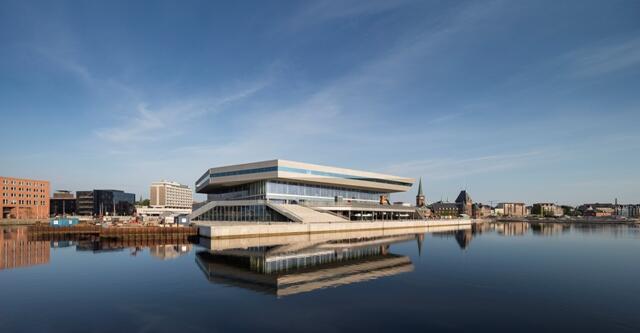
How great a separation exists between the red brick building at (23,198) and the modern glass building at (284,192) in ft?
254

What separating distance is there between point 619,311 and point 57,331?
28788 millimetres

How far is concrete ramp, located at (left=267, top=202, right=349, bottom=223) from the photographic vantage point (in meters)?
74.9

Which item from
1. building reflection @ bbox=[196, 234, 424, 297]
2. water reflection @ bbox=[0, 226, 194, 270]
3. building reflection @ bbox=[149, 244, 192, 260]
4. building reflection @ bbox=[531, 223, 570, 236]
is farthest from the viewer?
building reflection @ bbox=[531, 223, 570, 236]

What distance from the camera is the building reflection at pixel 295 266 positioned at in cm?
2775

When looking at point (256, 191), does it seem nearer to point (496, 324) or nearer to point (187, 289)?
point (187, 289)

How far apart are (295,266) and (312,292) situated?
1000 cm

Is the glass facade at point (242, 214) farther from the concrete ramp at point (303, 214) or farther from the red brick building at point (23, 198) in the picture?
the red brick building at point (23, 198)

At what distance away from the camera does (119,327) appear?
17.9m

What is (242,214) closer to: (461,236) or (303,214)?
(303,214)

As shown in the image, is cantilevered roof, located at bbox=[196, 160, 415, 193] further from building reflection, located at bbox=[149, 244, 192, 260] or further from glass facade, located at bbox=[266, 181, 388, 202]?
building reflection, located at bbox=[149, 244, 192, 260]

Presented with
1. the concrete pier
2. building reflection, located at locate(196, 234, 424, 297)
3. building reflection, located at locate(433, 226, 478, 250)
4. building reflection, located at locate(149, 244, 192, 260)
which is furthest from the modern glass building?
building reflection, located at locate(196, 234, 424, 297)

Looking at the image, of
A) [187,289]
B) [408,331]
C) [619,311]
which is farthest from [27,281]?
[619,311]

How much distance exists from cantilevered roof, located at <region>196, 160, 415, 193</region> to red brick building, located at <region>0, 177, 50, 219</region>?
2977 inches

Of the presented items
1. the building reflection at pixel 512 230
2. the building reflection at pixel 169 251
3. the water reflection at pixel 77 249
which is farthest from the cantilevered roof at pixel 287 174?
the building reflection at pixel 512 230
